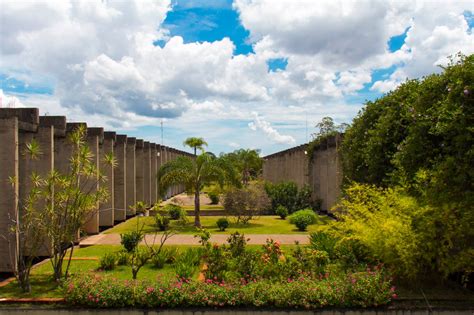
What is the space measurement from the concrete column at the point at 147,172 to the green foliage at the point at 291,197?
8.71m

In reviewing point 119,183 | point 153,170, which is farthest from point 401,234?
point 153,170

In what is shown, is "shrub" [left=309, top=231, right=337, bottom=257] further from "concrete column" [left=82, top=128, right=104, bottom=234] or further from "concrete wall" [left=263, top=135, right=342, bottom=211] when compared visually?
"concrete column" [left=82, top=128, right=104, bottom=234]

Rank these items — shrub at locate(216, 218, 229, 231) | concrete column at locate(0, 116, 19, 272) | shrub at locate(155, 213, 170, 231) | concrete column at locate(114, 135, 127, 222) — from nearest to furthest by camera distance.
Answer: concrete column at locate(0, 116, 19, 272), shrub at locate(155, 213, 170, 231), shrub at locate(216, 218, 229, 231), concrete column at locate(114, 135, 127, 222)

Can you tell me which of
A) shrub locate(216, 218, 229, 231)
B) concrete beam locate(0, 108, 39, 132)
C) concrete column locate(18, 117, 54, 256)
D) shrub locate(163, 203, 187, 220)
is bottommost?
shrub locate(216, 218, 229, 231)

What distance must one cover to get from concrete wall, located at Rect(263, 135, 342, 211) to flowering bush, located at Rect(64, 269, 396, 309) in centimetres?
1007

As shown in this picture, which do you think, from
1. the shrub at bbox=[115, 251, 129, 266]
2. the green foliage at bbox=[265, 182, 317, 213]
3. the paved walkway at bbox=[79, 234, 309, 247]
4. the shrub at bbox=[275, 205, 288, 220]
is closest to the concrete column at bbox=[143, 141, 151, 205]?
the green foliage at bbox=[265, 182, 317, 213]

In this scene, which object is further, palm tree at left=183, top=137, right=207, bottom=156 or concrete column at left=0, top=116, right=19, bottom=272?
palm tree at left=183, top=137, right=207, bottom=156

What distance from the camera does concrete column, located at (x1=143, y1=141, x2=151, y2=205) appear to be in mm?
28862

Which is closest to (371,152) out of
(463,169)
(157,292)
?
(463,169)

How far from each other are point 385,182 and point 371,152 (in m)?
1.00

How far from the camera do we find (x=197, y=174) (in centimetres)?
2089

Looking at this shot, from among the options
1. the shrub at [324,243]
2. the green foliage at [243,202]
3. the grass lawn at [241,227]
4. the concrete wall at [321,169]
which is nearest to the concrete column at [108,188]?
the grass lawn at [241,227]

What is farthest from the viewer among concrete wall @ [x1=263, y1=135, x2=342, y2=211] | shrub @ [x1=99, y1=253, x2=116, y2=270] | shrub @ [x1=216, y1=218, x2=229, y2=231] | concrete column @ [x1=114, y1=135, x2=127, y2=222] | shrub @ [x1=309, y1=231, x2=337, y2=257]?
concrete wall @ [x1=263, y1=135, x2=342, y2=211]

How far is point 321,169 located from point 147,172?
1186 centimetres
